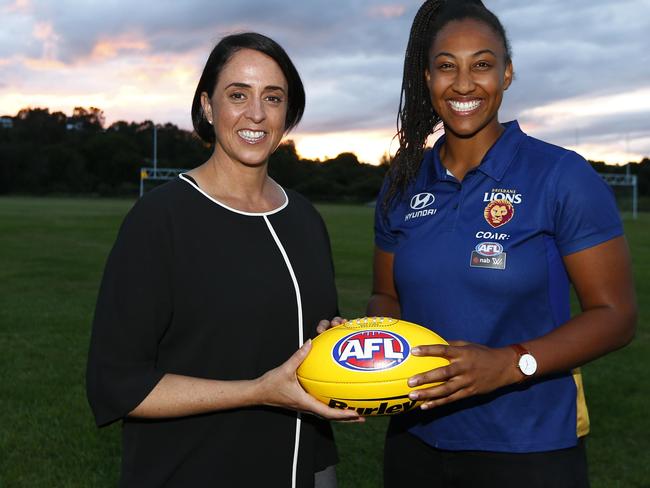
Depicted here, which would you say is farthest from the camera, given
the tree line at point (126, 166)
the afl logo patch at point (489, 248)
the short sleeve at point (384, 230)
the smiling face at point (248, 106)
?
the tree line at point (126, 166)

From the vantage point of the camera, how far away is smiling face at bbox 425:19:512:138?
2672 mm

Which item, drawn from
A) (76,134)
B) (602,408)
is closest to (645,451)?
(602,408)

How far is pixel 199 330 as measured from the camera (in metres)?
2.49

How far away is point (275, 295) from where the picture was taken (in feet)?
8.60

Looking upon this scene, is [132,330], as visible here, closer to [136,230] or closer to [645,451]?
[136,230]

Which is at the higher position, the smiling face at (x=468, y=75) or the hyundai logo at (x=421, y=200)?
the smiling face at (x=468, y=75)

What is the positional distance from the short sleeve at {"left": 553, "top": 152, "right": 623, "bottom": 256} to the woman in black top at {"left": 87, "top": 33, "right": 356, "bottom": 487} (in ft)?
2.98

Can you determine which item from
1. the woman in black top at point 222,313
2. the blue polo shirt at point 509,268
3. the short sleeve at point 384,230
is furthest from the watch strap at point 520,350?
the short sleeve at point 384,230

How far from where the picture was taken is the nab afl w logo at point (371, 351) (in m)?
2.42

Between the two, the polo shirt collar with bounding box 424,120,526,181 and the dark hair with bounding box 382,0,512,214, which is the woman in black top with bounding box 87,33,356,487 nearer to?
the dark hair with bounding box 382,0,512,214

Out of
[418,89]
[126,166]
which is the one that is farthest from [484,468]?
[126,166]

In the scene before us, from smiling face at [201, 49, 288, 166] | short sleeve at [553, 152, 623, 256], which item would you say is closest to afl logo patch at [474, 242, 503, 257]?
short sleeve at [553, 152, 623, 256]

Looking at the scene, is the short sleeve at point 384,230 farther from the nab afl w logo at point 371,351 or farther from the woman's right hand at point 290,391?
the woman's right hand at point 290,391

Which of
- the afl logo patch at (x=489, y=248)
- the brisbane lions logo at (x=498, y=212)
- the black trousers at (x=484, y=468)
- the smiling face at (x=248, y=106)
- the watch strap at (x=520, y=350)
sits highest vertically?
the smiling face at (x=248, y=106)
